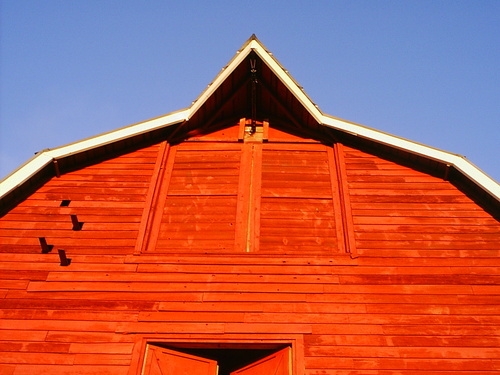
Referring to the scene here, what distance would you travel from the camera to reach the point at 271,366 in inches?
258

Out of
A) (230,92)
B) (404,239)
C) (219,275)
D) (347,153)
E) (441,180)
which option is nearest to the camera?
(219,275)

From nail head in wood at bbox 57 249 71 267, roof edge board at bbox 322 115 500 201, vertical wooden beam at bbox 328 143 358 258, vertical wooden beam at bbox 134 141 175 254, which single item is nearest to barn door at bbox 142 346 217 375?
vertical wooden beam at bbox 134 141 175 254

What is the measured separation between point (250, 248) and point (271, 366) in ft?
6.26

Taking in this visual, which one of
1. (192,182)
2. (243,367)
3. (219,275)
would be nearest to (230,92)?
(192,182)

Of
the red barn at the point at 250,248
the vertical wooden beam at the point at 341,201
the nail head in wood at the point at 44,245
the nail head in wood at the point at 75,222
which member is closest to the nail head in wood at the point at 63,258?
the red barn at the point at 250,248

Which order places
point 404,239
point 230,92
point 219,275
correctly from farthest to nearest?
1. point 230,92
2. point 404,239
3. point 219,275

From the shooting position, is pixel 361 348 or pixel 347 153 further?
pixel 347 153

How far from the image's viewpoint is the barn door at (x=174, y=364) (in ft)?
21.2

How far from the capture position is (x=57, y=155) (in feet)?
29.3

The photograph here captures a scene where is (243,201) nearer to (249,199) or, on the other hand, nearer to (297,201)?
(249,199)

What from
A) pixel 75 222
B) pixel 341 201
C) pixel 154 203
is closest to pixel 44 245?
pixel 75 222

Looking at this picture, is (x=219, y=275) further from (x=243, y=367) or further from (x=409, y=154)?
(x=409, y=154)

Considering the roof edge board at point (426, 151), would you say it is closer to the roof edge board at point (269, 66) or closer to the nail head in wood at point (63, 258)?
the roof edge board at point (269, 66)

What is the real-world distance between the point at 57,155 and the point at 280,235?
4142mm
